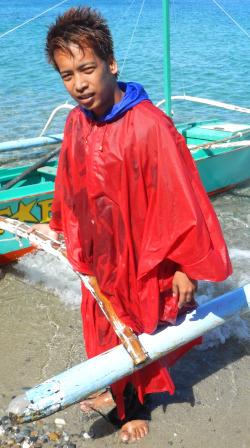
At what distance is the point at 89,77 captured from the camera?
1844mm

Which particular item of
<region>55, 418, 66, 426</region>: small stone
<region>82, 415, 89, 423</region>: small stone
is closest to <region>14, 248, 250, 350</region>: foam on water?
<region>82, 415, 89, 423</region>: small stone

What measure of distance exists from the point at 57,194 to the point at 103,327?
0.65m

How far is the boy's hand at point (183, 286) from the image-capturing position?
77.7 inches

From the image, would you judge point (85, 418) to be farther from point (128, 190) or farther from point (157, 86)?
point (157, 86)

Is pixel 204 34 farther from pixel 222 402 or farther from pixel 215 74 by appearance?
pixel 222 402

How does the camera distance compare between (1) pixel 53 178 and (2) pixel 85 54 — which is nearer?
(2) pixel 85 54

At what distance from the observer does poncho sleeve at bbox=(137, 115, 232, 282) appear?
5.97ft

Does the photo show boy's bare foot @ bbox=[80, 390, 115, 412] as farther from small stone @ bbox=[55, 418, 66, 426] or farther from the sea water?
the sea water

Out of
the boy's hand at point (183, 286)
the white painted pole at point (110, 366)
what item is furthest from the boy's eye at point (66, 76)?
the white painted pole at point (110, 366)

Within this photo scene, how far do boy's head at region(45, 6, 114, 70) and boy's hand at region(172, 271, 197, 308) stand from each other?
2.77ft

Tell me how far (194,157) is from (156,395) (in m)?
3.38

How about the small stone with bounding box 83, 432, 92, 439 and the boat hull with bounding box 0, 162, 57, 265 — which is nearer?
the small stone with bounding box 83, 432, 92, 439

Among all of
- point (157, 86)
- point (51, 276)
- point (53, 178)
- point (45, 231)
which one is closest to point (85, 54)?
point (45, 231)

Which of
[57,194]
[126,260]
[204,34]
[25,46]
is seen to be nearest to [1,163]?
[57,194]
